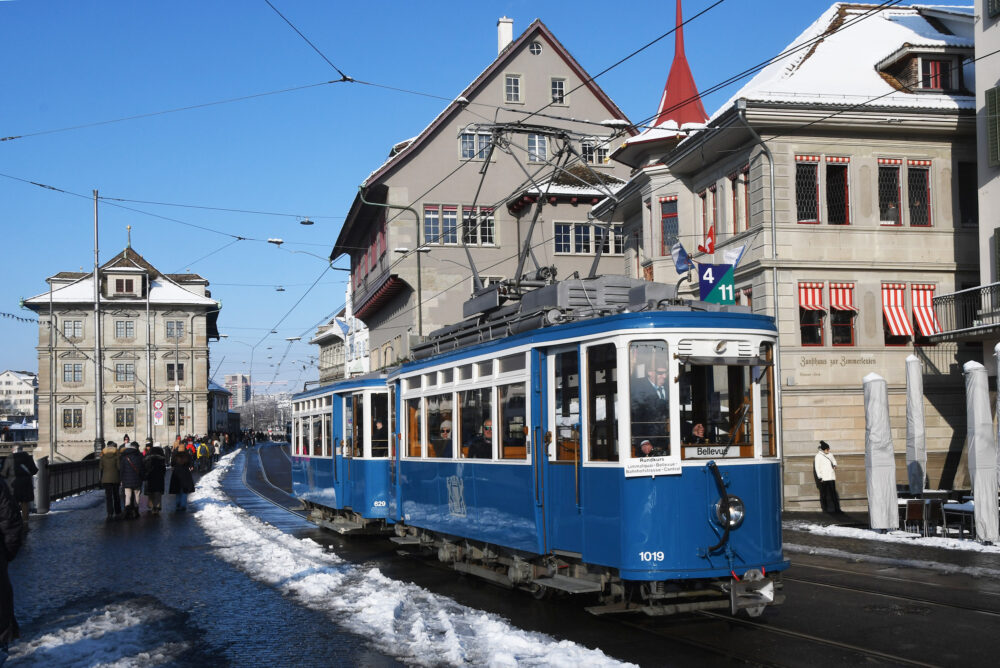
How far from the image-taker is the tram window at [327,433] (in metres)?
21.1

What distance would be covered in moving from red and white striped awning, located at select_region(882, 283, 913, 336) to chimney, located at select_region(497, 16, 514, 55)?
90.8 feet

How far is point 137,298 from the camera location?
86500mm

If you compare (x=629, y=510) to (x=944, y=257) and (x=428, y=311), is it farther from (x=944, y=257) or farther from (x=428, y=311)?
(x=428, y=311)

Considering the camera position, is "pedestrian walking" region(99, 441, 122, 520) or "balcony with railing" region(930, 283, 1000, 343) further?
"pedestrian walking" region(99, 441, 122, 520)

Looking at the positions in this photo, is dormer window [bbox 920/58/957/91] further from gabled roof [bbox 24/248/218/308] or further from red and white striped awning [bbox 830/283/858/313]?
gabled roof [bbox 24/248/218/308]

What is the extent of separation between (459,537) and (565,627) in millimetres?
3836

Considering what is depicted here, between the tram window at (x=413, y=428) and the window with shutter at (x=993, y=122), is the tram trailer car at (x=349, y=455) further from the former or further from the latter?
the window with shutter at (x=993, y=122)

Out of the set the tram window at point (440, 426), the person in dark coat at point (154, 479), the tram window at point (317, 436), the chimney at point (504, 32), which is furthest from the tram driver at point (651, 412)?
the chimney at point (504, 32)

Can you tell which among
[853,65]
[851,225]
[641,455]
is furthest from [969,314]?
[641,455]

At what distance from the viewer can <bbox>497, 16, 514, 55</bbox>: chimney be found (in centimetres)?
5044

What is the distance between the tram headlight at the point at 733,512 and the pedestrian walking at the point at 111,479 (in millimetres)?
18574

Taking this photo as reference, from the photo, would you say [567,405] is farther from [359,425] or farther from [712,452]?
[359,425]

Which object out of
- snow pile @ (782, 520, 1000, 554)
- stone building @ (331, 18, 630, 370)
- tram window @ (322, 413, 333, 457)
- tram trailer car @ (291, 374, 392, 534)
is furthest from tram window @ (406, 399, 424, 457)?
stone building @ (331, 18, 630, 370)

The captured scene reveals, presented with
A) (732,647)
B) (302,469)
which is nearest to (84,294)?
(302,469)
